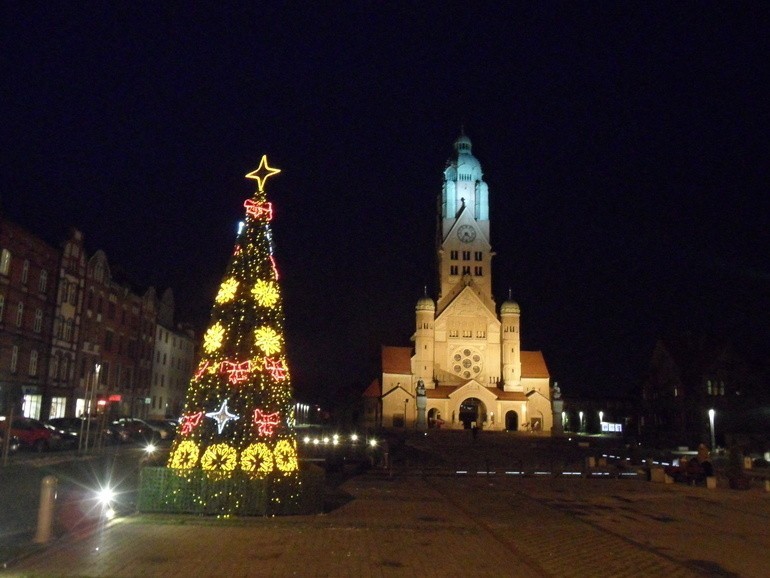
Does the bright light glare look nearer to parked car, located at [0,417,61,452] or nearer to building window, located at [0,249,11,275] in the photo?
parked car, located at [0,417,61,452]

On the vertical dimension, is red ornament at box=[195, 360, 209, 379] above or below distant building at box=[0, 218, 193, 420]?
below

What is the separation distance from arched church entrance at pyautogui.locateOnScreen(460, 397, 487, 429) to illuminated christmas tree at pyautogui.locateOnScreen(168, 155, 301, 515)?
6297 centimetres

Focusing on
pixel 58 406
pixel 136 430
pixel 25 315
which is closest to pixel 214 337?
pixel 136 430

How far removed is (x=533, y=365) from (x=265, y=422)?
72.8m

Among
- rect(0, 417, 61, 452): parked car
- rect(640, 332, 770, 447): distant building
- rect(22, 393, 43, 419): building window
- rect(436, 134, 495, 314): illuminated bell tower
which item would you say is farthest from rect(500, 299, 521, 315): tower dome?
rect(0, 417, 61, 452): parked car

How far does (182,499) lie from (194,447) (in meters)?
1.12

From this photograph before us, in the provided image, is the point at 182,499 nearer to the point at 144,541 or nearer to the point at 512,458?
the point at 144,541

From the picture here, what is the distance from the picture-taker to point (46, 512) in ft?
35.1

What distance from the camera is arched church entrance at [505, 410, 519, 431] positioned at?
250 feet

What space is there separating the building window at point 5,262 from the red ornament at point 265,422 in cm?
3080

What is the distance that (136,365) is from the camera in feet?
193

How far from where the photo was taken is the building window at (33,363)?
42156 mm

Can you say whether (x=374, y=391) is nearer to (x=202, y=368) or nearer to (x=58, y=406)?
(x=58, y=406)

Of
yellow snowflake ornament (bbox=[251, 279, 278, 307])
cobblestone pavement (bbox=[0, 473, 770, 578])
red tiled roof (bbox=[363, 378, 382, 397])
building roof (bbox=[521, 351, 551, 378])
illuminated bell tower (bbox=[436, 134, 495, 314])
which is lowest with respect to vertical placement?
cobblestone pavement (bbox=[0, 473, 770, 578])
